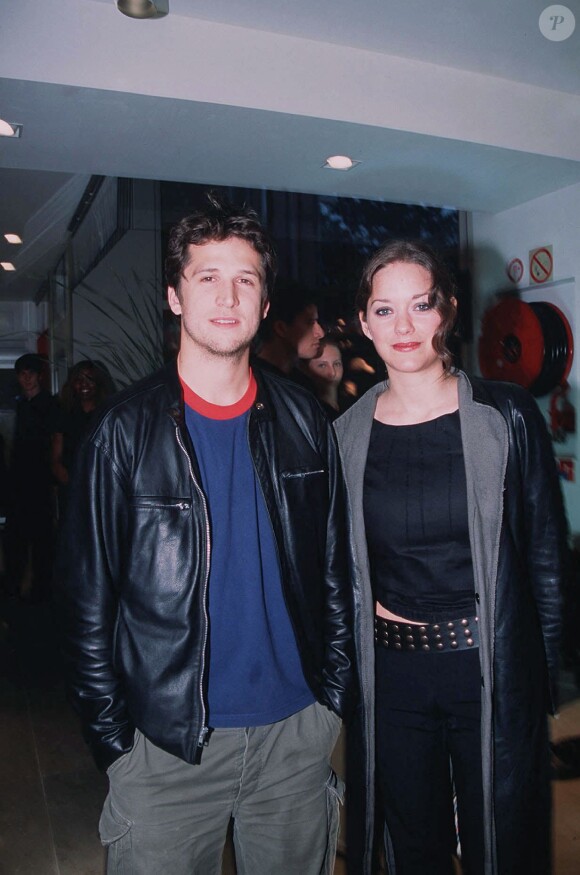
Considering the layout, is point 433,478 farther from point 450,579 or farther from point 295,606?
point 295,606

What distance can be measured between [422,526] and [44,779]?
1744mm

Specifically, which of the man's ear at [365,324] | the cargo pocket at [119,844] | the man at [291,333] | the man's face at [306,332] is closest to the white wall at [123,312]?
the man at [291,333]

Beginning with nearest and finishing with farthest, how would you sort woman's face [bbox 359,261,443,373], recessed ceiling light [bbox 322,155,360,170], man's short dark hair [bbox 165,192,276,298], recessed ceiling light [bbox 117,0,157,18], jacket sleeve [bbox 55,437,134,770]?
jacket sleeve [bbox 55,437,134,770]
man's short dark hair [bbox 165,192,276,298]
woman's face [bbox 359,261,443,373]
recessed ceiling light [bbox 117,0,157,18]
recessed ceiling light [bbox 322,155,360,170]

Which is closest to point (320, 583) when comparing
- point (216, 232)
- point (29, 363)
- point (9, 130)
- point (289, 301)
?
point (216, 232)

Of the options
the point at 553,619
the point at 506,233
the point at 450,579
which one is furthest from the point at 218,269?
the point at 506,233

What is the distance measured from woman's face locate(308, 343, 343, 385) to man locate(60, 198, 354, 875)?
973 mm

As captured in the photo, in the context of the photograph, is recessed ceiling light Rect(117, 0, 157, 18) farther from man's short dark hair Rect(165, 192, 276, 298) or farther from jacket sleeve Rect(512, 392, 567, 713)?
jacket sleeve Rect(512, 392, 567, 713)

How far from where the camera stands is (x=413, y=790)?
1434mm

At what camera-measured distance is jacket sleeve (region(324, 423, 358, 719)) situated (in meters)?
1.42

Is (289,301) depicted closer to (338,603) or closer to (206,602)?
(338,603)

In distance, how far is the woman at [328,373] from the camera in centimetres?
236

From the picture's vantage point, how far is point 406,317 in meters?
1.49

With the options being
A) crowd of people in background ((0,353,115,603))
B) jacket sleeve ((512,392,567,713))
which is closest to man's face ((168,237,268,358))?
jacket sleeve ((512,392,567,713))

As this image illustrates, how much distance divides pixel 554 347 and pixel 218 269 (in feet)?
6.97
